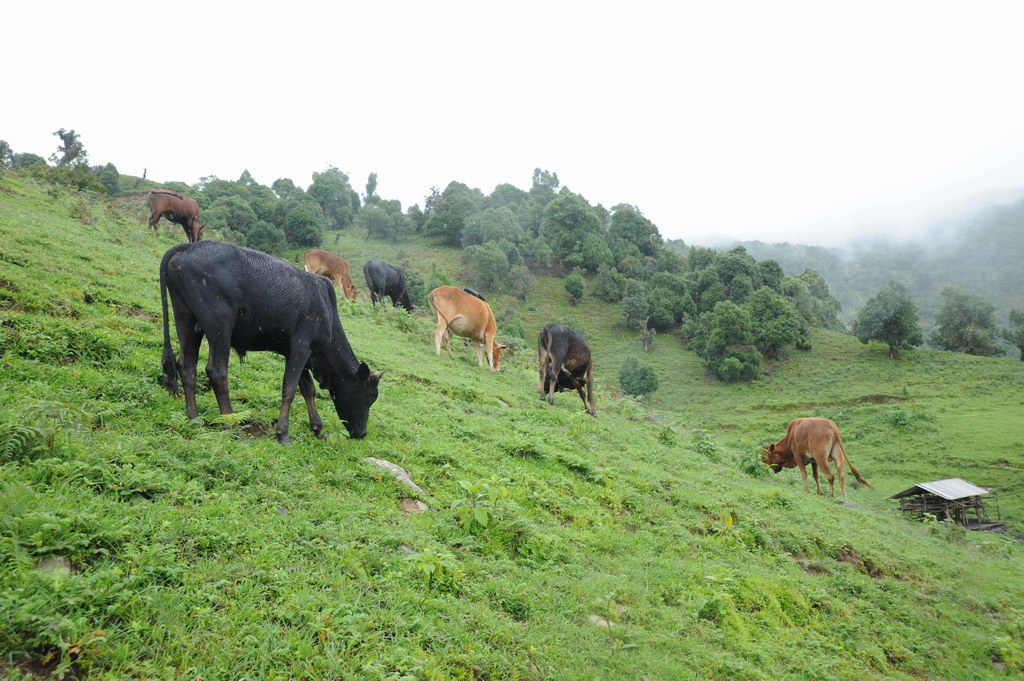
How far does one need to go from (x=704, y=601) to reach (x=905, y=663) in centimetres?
258

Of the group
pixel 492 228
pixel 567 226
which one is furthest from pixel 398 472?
pixel 567 226

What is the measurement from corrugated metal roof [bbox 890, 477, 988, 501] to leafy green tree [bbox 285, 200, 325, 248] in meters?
59.7

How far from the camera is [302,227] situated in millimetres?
61875

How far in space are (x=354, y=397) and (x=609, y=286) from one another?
64538 mm

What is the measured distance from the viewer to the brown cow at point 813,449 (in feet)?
49.3

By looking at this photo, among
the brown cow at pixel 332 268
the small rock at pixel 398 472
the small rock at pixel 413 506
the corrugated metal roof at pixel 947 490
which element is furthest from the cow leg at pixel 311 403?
the corrugated metal roof at pixel 947 490

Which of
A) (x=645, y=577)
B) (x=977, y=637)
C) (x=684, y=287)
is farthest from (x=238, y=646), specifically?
(x=684, y=287)

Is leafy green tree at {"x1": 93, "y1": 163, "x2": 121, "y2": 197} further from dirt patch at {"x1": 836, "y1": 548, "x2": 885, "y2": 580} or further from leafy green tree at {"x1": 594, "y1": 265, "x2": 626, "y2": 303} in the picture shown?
dirt patch at {"x1": 836, "y1": 548, "x2": 885, "y2": 580}

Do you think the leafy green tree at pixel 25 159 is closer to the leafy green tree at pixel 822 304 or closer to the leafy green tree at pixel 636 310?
the leafy green tree at pixel 636 310

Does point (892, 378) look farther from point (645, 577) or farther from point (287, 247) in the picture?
point (287, 247)

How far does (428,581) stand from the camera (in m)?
4.29

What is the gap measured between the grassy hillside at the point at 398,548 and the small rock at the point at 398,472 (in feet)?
0.61

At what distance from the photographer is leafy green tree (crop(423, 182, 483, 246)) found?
266ft

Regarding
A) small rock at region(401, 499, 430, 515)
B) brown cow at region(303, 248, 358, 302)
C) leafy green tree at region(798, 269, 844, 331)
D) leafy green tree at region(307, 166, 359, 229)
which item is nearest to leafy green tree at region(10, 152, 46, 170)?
leafy green tree at region(307, 166, 359, 229)
